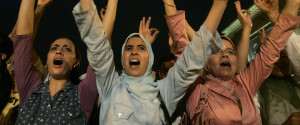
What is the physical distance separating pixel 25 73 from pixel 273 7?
8.57ft

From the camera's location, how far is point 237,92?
6.25 feet

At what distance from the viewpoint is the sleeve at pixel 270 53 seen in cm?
198

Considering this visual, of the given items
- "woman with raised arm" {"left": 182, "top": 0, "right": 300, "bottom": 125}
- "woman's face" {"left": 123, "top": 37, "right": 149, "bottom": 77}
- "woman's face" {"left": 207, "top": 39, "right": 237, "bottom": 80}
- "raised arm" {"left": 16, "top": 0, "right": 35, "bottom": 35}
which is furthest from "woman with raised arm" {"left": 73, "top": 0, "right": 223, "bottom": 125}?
"raised arm" {"left": 16, "top": 0, "right": 35, "bottom": 35}

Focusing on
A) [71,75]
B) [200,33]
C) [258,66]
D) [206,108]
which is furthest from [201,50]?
[71,75]

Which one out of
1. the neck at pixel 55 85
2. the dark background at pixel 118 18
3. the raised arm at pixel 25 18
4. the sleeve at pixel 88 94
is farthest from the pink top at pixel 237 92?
the dark background at pixel 118 18

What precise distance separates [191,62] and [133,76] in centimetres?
58

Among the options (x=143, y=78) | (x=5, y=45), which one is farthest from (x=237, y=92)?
(x=5, y=45)

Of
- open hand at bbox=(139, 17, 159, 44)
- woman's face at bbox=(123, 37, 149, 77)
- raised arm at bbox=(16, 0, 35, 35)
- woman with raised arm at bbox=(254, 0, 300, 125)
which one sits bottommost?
woman with raised arm at bbox=(254, 0, 300, 125)

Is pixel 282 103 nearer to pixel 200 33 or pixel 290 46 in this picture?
pixel 290 46

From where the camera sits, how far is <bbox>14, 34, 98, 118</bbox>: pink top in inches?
70.4

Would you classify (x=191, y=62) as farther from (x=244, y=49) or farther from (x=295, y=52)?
(x=295, y=52)

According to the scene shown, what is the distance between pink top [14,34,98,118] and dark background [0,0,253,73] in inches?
289

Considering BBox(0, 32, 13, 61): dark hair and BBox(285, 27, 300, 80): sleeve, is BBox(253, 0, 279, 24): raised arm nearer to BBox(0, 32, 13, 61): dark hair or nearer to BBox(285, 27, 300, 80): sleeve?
BBox(285, 27, 300, 80): sleeve

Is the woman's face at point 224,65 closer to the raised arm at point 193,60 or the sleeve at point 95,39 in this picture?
the raised arm at point 193,60
